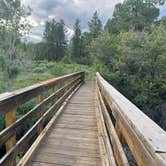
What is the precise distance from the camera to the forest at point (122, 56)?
1216 centimetres

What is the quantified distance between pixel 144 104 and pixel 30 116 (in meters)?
10.8

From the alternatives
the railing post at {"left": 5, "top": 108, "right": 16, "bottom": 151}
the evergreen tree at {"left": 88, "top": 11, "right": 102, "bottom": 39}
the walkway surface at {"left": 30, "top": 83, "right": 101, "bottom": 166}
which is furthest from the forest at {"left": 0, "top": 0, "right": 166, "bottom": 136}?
the evergreen tree at {"left": 88, "top": 11, "right": 102, "bottom": 39}

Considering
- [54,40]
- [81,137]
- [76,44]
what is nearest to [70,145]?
[81,137]

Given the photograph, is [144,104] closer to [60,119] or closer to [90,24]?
[60,119]

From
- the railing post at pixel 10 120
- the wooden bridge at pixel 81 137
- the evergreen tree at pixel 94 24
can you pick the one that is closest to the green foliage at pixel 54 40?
the evergreen tree at pixel 94 24

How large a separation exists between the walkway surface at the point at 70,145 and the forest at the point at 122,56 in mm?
4937

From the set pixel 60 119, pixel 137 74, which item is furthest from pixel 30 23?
pixel 60 119

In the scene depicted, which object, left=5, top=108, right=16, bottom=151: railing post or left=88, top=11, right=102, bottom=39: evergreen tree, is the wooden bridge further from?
left=88, top=11, right=102, bottom=39: evergreen tree

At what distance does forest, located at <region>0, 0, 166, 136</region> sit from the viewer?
12164 millimetres

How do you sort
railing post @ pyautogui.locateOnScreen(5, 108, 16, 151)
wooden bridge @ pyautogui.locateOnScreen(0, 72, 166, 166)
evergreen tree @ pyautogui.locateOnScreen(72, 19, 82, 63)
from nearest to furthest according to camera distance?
1. wooden bridge @ pyautogui.locateOnScreen(0, 72, 166, 166)
2. railing post @ pyautogui.locateOnScreen(5, 108, 16, 151)
3. evergreen tree @ pyautogui.locateOnScreen(72, 19, 82, 63)

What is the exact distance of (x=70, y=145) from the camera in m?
3.14

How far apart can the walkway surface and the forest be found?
4.94m

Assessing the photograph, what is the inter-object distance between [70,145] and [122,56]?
10.1 m

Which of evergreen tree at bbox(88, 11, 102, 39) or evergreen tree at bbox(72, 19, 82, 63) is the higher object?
evergreen tree at bbox(88, 11, 102, 39)
